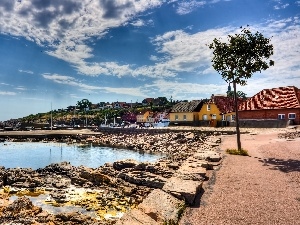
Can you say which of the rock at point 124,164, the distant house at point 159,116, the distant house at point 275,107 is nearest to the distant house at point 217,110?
the distant house at point 275,107

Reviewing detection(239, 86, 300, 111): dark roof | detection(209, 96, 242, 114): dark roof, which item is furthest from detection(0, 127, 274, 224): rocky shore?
detection(209, 96, 242, 114): dark roof

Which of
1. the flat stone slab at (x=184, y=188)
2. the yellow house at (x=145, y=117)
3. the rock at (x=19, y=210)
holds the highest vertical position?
the yellow house at (x=145, y=117)

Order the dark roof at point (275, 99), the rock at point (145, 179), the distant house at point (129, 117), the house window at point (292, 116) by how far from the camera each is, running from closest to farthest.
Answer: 1. the rock at point (145, 179)
2. the house window at point (292, 116)
3. the dark roof at point (275, 99)
4. the distant house at point (129, 117)

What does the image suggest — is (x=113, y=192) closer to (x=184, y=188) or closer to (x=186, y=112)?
(x=184, y=188)

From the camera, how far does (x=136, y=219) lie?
659 centimetres

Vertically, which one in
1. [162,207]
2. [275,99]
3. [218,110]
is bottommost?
[162,207]

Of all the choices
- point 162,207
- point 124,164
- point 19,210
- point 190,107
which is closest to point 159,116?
point 190,107

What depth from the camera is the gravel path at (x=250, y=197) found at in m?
7.26

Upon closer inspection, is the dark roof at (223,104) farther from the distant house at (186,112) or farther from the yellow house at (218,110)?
the distant house at (186,112)

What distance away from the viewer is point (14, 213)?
1076 cm

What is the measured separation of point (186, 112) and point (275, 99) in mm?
20916

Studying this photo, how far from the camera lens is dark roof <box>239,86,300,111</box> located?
45.3 m

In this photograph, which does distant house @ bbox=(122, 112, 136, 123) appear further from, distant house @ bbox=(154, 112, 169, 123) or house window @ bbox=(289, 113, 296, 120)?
house window @ bbox=(289, 113, 296, 120)

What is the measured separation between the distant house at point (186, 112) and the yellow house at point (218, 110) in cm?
140
